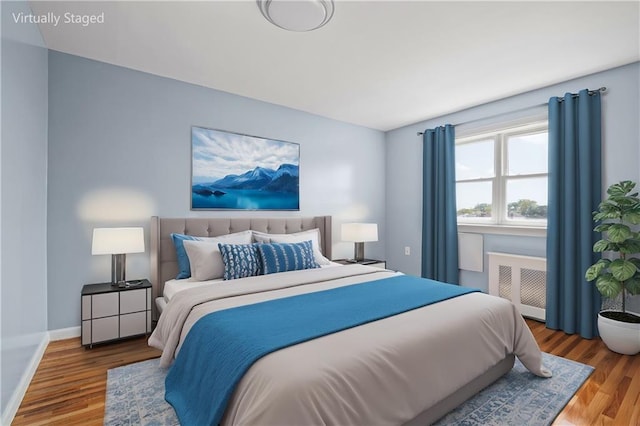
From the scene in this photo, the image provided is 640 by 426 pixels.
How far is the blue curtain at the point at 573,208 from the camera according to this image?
117 inches

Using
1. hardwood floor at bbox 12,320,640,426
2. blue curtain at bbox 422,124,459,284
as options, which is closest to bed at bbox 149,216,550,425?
hardwood floor at bbox 12,320,640,426

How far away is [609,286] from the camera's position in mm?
2607

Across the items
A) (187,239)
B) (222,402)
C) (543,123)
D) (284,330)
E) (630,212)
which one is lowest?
(222,402)

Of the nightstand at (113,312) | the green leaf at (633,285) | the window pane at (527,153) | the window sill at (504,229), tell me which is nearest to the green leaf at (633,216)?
the green leaf at (633,285)

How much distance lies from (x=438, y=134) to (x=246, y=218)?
9.21ft

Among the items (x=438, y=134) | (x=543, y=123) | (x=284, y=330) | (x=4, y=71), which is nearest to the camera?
(x=284, y=330)

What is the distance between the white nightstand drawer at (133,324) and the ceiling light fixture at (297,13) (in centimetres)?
260

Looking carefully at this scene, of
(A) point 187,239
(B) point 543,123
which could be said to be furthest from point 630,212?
(A) point 187,239

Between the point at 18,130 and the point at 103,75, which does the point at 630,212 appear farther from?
the point at 103,75

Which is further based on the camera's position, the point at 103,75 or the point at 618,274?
the point at 103,75

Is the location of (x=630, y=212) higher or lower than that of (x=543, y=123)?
lower

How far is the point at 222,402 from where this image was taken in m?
1.32

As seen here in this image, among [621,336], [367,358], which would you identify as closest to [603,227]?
[621,336]

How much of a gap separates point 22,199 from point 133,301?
113 cm
